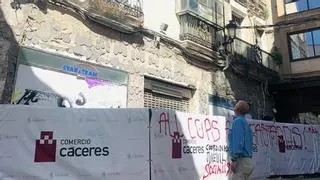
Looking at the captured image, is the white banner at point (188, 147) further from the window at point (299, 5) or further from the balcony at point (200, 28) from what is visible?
the window at point (299, 5)

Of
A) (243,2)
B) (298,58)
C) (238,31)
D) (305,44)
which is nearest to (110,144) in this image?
(238,31)

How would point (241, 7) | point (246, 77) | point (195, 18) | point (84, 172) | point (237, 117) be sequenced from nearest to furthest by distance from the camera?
point (237, 117)
point (84, 172)
point (195, 18)
point (246, 77)
point (241, 7)

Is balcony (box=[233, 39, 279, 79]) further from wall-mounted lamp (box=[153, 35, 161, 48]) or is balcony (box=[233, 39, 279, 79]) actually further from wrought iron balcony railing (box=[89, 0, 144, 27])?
wrought iron balcony railing (box=[89, 0, 144, 27])

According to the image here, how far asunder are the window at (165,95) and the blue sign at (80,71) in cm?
217

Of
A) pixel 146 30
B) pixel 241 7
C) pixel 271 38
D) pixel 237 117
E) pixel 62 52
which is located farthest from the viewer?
pixel 271 38

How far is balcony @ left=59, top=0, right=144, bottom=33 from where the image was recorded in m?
10.3

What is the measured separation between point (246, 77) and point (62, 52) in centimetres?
966

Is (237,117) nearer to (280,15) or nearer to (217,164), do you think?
(217,164)

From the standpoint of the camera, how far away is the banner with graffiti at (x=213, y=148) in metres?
8.96

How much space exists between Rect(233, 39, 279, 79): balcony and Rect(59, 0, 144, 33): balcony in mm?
5858

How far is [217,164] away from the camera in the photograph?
408 inches

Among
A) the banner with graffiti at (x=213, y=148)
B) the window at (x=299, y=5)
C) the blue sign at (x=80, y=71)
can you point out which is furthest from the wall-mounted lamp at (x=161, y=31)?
the window at (x=299, y=5)

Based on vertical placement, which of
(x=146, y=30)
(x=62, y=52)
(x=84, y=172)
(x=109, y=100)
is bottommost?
(x=84, y=172)

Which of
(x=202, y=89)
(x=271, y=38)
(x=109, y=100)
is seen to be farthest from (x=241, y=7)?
(x=109, y=100)
